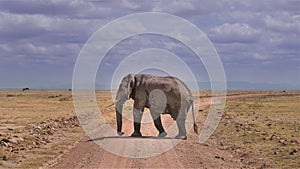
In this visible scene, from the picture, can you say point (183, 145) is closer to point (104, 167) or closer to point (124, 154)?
point (124, 154)

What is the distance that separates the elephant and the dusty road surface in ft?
6.43

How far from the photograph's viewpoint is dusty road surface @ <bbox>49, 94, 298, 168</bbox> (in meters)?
19.6

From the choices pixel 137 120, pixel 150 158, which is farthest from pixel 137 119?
pixel 150 158

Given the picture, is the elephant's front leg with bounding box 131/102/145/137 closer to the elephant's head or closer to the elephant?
the elephant

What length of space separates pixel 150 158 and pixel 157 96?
8.24 metres

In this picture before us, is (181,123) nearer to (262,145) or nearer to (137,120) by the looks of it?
(137,120)

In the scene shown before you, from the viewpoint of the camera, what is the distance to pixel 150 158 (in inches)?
825

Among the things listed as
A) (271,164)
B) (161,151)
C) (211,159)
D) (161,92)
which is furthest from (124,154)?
(161,92)

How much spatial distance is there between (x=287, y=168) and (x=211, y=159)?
3019mm

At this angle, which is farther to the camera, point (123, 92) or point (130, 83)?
point (130, 83)

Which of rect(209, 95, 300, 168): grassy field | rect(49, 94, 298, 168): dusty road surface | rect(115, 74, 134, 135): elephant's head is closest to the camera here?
rect(49, 94, 298, 168): dusty road surface

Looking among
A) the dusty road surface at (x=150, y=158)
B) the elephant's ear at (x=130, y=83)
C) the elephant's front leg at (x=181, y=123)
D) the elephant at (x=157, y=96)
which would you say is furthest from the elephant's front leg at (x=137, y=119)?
the elephant's front leg at (x=181, y=123)

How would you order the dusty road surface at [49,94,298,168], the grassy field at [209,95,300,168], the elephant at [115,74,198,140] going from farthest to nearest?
the elephant at [115,74,198,140]
the grassy field at [209,95,300,168]
the dusty road surface at [49,94,298,168]

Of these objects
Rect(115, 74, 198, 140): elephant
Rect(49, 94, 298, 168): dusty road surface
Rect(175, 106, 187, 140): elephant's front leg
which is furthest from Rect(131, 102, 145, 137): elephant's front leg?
Rect(175, 106, 187, 140): elephant's front leg
